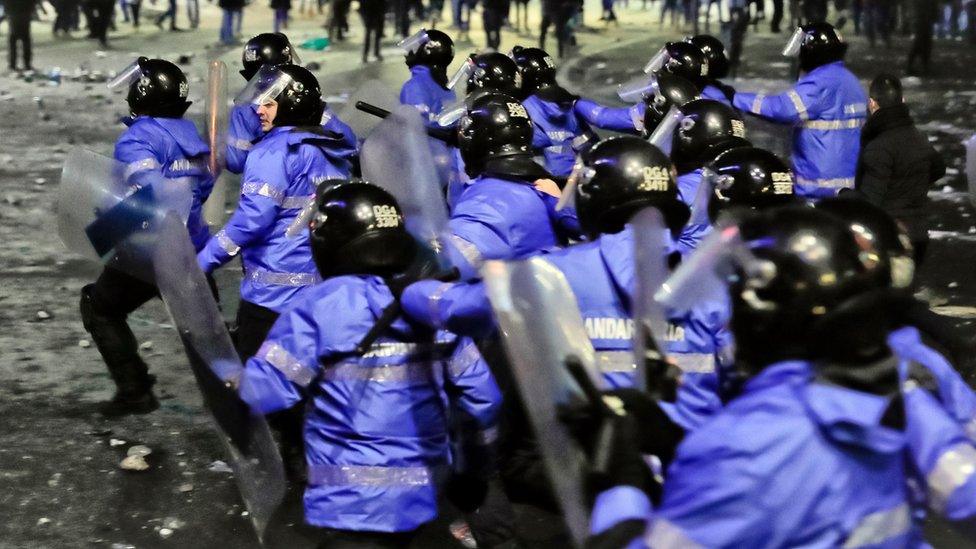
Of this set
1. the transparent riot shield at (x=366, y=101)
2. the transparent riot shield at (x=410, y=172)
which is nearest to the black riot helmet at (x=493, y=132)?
the transparent riot shield at (x=410, y=172)

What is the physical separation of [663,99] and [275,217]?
93.1 inches

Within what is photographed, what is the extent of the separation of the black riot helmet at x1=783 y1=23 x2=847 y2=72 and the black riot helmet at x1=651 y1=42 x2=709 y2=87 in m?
0.70

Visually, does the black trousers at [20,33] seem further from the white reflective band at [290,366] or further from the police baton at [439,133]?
the white reflective band at [290,366]

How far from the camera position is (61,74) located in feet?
78.8

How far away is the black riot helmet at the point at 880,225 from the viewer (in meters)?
3.49

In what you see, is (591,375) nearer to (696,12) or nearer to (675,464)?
(675,464)

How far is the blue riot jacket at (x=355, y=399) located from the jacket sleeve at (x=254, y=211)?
2119 mm

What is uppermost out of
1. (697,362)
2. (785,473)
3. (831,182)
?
(785,473)

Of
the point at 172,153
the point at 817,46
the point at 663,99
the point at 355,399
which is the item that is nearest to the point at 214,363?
the point at 355,399

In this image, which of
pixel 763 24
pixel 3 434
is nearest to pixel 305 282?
pixel 3 434

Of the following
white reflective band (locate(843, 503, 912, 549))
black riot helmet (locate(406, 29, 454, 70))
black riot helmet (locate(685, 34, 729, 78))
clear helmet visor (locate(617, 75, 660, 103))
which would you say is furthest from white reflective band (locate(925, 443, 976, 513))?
black riot helmet (locate(406, 29, 454, 70))

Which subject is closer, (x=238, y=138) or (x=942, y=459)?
(x=942, y=459)

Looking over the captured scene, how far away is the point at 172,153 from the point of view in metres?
7.50

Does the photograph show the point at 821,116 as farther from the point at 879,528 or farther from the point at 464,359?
the point at 879,528
